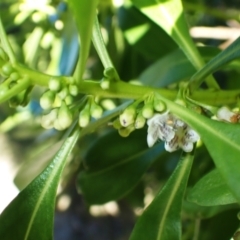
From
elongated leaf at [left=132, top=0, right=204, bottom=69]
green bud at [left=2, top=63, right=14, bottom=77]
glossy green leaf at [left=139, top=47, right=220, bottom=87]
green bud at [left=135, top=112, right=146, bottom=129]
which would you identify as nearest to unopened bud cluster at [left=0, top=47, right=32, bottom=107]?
green bud at [left=2, top=63, right=14, bottom=77]

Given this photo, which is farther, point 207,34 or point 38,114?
point 38,114

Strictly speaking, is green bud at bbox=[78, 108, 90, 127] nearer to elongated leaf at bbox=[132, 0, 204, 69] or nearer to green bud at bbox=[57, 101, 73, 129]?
green bud at bbox=[57, 101, 73, 129]

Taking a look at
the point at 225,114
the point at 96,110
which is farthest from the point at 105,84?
the point at 225,114

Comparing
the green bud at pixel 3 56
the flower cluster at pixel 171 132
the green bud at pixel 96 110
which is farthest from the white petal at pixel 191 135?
the green bud at pixel 3 56

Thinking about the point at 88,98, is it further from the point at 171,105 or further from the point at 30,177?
the point at 30,177

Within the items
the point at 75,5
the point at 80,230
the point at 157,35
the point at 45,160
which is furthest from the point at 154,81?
the point at 80,230

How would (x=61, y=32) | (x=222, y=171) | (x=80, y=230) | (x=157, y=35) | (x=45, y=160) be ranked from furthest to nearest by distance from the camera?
1. (x=80, y=230)
2. (x=61, y=32)
3. (x=157, y=35)
4. (x=45, y=160)
5. (x=222, y=171)
